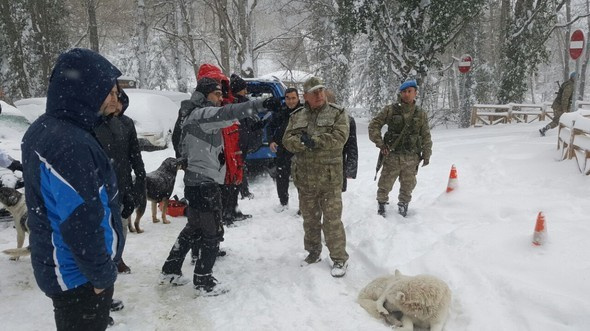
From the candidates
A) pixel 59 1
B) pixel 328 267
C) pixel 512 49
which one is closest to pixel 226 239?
pixel 328 267

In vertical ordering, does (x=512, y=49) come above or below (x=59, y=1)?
below

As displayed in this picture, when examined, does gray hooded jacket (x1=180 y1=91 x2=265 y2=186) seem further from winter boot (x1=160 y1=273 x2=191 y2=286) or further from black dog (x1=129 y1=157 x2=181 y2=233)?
black dog (x1=129 y1=157 x2=181 y2=233)

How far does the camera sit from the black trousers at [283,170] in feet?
19.1

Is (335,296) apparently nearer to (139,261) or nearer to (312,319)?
(312,319)

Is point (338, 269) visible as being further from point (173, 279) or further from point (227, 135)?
point (227, 135)

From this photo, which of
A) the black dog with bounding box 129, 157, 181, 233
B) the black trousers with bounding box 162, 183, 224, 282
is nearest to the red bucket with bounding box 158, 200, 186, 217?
the black dog with bounding box 129, 157, 181, 233

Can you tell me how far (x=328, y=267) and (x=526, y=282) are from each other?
6.05ft

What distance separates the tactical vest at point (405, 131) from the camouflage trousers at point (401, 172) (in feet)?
0.32

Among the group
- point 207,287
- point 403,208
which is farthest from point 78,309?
point 403,208

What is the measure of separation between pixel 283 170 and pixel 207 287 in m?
2.64

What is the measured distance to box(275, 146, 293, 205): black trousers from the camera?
19.1 ft

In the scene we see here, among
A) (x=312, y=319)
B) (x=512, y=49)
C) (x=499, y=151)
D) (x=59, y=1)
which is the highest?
(x=59, y=1)

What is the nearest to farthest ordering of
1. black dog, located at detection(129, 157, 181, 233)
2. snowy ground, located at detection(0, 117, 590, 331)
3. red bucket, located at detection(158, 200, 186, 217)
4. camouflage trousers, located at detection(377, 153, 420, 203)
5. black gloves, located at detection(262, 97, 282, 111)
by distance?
black gloves, located at detection(262, 97, 282, 111) < snowy ground, located at detection(0, 117, 590, 331) < camouflage trousers, located at detection(377, 153, 420, 203) < black dog, located at detection(129, 157, 181, 233) < red bucket, located at detection(158, 200, 186, 217)

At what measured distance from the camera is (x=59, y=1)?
1917 cm
